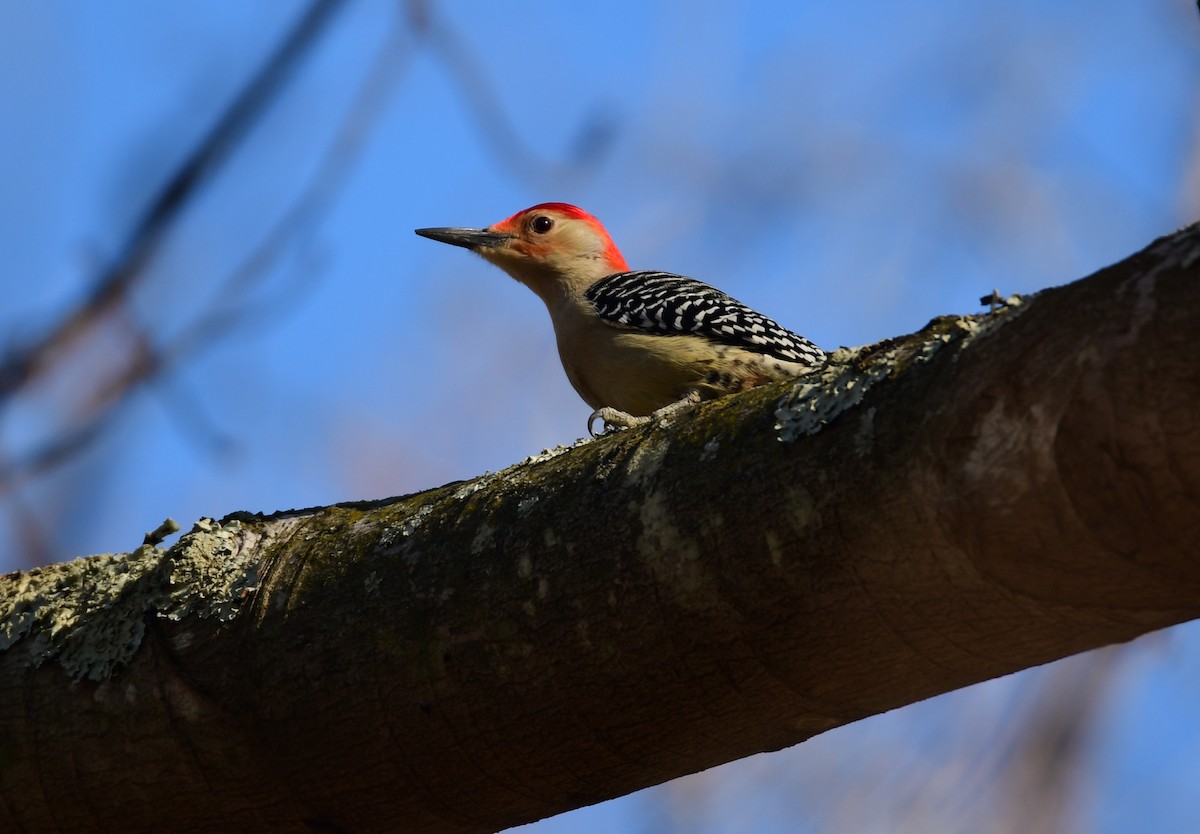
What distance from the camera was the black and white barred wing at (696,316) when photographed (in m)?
6.54

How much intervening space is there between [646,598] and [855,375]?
62 cm

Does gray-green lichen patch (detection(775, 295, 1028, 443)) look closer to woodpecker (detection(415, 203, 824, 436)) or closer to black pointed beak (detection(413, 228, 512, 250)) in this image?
woodpecker (detection(415, 203, 824, 436))

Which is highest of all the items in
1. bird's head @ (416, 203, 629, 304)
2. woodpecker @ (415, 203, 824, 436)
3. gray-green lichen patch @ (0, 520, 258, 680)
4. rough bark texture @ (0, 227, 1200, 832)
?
bird's head @ (416, 203, 629, 304)

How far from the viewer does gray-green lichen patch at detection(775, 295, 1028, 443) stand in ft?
8.73

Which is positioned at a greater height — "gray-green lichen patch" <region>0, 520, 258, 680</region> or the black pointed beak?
the black pointed beak

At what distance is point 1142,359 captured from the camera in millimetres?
2246

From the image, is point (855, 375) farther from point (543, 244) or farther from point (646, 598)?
point (543, 244)

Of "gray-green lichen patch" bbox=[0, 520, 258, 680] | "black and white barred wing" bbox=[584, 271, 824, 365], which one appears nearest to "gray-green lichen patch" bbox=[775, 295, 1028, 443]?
"gray-green lichen patch" bbox=[0, 520, 258, 680]

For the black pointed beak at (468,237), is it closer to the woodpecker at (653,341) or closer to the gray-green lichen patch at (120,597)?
the woodpecker at (653,341)

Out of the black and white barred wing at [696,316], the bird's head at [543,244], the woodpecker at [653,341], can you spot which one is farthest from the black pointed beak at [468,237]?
the black and white barred wing at [696,316]

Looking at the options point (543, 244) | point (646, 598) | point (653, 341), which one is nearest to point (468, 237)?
point (543, 244)

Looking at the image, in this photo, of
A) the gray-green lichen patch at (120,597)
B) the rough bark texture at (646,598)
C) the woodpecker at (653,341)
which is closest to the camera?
the rough bark texture at (646,598)

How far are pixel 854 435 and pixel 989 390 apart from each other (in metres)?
0.30

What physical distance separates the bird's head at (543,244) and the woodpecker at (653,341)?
1.2 inches
